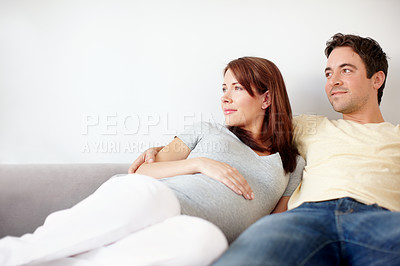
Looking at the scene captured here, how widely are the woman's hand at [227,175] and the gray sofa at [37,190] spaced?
0.50 meters

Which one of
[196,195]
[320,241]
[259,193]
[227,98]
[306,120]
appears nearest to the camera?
[320,241]

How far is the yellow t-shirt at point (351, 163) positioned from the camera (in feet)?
3.72

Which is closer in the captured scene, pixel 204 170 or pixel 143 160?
pixel 204 170

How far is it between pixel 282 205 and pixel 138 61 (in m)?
1.09

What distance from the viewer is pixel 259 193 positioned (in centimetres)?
119

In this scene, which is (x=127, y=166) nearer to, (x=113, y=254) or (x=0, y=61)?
(x=113, y=254)

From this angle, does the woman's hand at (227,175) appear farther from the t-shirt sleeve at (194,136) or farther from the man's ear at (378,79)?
the man's ear at (378,79)

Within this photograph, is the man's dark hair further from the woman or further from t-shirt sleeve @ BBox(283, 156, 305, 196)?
t-shirt sleeve @ BBox(283, 156, 305, 196)

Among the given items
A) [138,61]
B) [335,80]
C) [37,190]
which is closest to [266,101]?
[335,80]

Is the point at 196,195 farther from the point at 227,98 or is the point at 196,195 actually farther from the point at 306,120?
the point at 306,120

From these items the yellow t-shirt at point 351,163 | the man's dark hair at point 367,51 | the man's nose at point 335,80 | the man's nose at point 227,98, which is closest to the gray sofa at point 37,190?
the man's nose at point 227,98

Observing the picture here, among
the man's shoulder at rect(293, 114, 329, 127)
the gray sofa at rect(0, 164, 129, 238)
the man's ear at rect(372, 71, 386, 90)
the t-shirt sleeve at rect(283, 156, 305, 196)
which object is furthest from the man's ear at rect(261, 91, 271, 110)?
the gray sofa at rect(0, 164, 129, 238)

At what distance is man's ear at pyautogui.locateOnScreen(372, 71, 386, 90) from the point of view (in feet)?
4.97

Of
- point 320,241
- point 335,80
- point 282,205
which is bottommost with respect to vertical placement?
point 282,205
